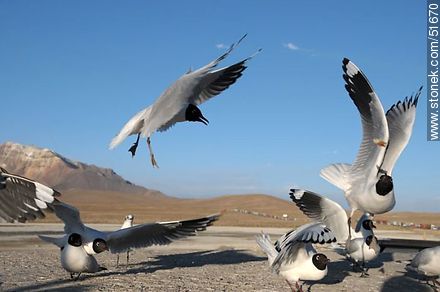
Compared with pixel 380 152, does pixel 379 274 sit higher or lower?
lower

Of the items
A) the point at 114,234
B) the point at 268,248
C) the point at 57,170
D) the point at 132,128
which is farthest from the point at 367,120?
the point at 57,170

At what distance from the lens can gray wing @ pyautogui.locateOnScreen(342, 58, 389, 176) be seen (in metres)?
7.58

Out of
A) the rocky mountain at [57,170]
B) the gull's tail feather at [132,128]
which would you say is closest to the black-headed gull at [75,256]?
the gull's tail feather at [132,128]

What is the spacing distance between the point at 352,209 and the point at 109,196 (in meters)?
93.5

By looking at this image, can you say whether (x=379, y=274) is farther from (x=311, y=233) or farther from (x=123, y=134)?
(x=123, y=134)

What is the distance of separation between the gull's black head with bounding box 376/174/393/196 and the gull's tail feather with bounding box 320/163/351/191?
2.91 feet

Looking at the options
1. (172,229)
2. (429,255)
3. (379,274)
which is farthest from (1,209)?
(379,274)

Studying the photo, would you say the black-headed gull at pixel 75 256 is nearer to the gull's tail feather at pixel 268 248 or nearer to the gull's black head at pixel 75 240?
the gull's black head at pixel 75 240

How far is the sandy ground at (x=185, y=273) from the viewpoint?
10.1 meters

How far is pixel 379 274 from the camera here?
494 inches

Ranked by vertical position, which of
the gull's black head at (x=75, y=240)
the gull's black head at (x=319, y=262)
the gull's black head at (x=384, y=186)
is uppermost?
the gull's black head at (x=384, y=186)

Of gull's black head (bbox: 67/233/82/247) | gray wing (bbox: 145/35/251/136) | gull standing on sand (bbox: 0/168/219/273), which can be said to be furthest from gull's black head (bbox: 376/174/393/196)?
gull's black head (bbox: 67/233/82/247)

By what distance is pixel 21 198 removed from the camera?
5.36 meters

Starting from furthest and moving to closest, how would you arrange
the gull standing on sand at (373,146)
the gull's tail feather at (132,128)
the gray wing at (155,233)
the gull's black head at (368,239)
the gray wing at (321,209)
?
the gull's black head at (368,239), the gray wing at (155,233), the gray wing at (321,209), the gull standing on sand at (373,146), the gull's tail feather at (132,128)
